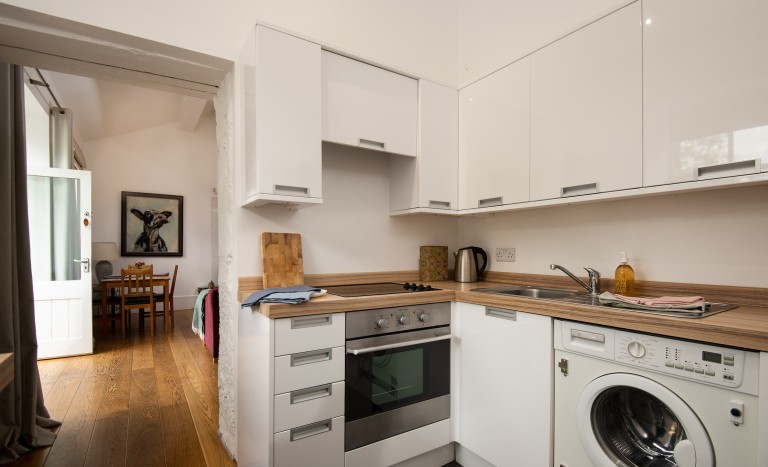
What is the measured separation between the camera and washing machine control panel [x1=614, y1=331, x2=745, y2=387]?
1.10 m

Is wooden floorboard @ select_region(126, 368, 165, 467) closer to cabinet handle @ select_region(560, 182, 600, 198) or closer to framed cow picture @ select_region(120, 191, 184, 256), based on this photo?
cabinet handle @ select_region(560, 182, 600, 198)

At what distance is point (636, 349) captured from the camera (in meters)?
1.30

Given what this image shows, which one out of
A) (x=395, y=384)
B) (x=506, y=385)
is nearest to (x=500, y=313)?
(x=506, y=385)

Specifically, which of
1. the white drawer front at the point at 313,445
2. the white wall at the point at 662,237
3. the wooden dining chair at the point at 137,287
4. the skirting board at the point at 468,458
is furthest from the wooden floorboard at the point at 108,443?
the white wall at the point at 662,237

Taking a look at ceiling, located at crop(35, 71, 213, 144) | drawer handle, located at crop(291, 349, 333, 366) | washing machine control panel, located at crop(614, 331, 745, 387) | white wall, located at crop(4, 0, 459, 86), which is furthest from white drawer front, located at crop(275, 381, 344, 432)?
ceiling, located at crop(35, 71, 213, 144)

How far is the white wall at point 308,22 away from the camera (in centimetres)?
164

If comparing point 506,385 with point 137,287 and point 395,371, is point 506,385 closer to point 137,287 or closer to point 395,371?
point 395,371

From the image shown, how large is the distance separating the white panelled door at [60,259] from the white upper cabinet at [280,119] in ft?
10.2

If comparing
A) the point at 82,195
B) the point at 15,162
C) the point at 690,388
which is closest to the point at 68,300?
the point at 82,195

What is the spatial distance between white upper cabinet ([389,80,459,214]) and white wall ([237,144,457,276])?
0.51 ft

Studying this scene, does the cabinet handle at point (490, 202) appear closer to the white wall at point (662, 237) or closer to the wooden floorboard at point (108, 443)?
the white wall at point (662, 237)

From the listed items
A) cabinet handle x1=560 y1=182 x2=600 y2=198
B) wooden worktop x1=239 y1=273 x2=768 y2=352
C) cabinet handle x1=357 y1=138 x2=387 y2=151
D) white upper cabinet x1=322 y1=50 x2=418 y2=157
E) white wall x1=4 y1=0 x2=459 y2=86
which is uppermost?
white wall x1=4 y1=0 x2=459 y2=86

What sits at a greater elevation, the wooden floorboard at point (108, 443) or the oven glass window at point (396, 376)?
the oven glass window at point (396, 376)

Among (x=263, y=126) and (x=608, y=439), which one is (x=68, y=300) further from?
(x=608, y=439)
